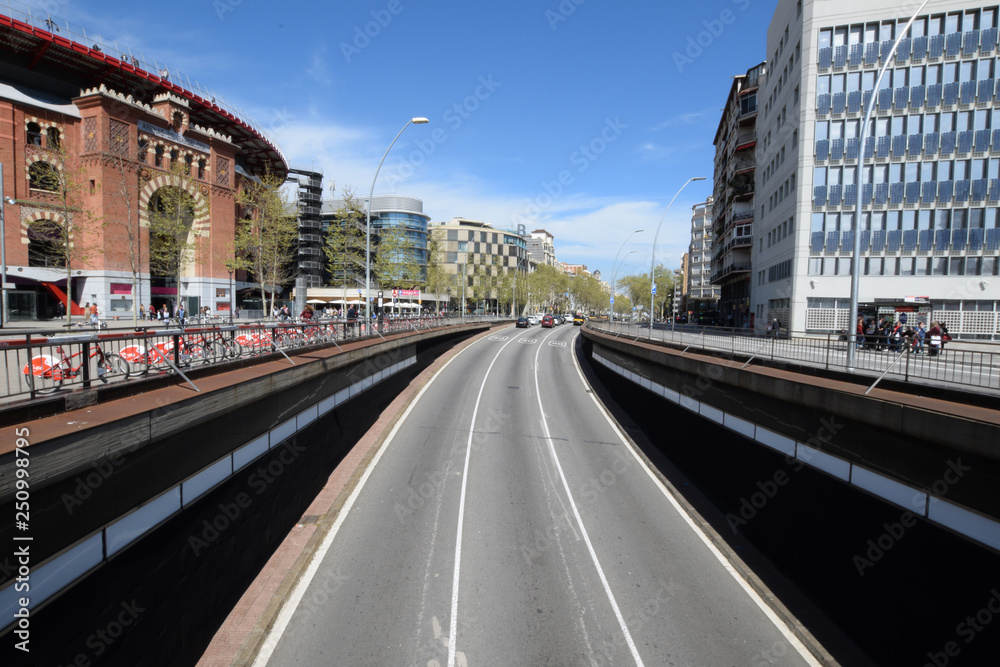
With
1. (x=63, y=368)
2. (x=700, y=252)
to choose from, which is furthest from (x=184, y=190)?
(x=700, y=252)

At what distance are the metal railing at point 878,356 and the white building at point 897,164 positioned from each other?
27438 mm

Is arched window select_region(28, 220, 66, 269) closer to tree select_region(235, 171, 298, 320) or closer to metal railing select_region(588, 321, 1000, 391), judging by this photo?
tree select_region(235, 171, 298, 320)

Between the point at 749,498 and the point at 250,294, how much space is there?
216 ft

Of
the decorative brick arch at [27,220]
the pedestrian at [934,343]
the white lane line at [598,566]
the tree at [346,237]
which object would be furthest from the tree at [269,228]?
the pedestrian at [934,343]

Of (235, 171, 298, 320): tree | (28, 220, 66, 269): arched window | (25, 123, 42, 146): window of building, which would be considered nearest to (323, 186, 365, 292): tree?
(235, 171, 298, 320): tree

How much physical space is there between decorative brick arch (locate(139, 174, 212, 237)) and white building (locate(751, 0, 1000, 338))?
4760 centimetres

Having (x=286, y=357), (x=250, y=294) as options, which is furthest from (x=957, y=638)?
(x=250, y=294)

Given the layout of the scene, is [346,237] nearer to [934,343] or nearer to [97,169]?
[97,169]

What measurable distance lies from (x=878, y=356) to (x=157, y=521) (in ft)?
41.5

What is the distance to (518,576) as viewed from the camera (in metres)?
10.6

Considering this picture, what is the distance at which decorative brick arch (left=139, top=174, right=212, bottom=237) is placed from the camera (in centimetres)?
4206

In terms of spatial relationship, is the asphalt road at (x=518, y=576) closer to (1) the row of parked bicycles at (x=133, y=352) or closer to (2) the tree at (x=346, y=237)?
(1) the row of parked bicycles at (x=133, y=352)

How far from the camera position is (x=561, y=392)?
101 ft

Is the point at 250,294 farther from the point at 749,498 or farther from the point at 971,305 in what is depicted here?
the point at 971,305
